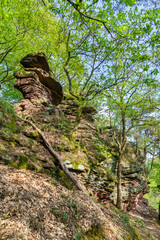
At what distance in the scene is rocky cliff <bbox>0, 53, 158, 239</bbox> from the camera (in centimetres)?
614

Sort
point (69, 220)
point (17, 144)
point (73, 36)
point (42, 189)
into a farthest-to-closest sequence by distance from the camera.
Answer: point (73, 36)
point (17, 144)
point (42, 189)
point (69, 220)

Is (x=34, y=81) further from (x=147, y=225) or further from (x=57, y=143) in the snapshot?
(x=147, y=225)

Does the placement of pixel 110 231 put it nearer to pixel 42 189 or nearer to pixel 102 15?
pixel 42 189

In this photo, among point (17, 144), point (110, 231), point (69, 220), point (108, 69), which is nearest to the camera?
point (69, 220)

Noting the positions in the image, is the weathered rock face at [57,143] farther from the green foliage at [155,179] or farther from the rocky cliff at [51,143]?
the green foliage at [155,179]

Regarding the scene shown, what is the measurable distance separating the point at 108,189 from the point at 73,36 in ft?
44.4

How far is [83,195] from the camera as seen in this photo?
6500 millimetres

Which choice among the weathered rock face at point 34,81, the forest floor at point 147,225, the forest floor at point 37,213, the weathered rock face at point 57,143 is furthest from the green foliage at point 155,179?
the weathered rock face at point 34,81

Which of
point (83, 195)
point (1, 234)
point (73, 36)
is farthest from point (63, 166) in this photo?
point (73, 36)

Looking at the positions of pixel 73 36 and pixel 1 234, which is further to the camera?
pixel 73 36

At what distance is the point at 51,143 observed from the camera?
8.52 meters

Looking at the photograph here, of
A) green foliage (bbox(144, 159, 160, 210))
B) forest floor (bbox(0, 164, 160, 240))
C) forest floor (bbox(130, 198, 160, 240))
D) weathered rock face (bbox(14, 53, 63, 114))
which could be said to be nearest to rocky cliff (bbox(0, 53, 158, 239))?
weathered rock face (bbox(14, 53, 63, 114))

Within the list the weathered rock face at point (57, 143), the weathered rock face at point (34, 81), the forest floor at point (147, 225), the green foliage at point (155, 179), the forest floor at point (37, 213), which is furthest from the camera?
the green foliage at point (155, 179)

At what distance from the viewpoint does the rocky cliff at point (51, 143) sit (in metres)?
6.14
